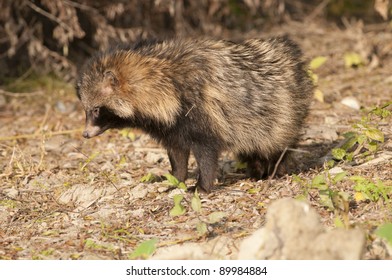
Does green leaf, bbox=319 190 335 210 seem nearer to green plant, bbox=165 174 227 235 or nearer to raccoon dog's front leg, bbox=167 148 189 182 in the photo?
green plant, bbox=165 174 227 235

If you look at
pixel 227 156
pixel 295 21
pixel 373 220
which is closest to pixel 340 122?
pixel 227 156

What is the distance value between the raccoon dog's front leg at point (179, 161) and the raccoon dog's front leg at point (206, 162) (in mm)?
250

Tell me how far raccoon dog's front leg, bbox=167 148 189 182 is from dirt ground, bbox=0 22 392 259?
0.83 feet

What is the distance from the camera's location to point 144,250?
180 inches

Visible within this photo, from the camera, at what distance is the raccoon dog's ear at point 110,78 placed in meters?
5.82

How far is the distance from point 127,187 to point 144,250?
1757 mm

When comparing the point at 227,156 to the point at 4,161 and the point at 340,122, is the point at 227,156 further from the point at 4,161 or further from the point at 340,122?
the point at 4,161

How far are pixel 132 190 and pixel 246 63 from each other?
159cm

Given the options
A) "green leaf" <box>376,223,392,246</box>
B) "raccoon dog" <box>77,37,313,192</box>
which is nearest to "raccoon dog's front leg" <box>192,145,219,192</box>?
"raccoon dog" <box>77,37,313,192</box>

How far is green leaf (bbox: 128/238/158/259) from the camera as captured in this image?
4.57m

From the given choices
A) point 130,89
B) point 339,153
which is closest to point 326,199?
point 339,153

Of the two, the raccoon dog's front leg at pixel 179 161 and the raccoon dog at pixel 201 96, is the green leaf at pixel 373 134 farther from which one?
the raccoon dog's front leg at pixel 179 161

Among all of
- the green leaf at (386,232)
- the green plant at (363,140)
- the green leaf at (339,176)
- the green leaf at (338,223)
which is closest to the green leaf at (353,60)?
the green plant at (363,140)

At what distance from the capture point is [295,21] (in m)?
12.2
